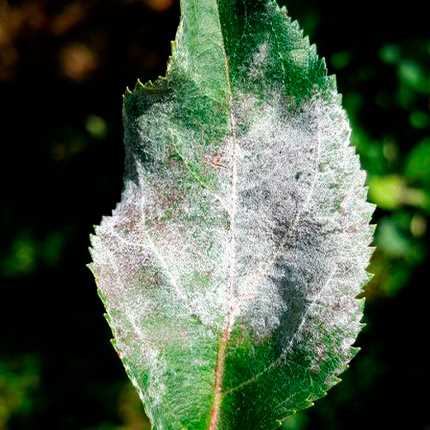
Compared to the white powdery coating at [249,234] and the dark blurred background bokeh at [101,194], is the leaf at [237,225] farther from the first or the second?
the dark blurred background bokeh at [101,194]

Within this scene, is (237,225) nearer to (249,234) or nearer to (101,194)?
(249,234)

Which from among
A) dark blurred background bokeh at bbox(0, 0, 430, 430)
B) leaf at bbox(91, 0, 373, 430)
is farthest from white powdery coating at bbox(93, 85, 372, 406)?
dark blurred background bokeh at bbox(0, 0, 430, 430)

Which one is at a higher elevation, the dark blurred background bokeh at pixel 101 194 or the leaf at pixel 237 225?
the dark blurred background bokeh at pixel 101 194

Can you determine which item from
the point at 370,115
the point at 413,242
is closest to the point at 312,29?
the point at 370,115

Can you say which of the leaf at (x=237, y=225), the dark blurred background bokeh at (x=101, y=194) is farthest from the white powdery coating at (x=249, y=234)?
the dark blurred background bokeh at (x=101, y=194)

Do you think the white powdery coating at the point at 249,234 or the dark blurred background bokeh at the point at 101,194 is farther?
the dark blurred background bokeh at the point at 101,194

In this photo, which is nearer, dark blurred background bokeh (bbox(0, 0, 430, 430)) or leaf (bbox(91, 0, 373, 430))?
leaf (bbox(91, 0, 373, 430))

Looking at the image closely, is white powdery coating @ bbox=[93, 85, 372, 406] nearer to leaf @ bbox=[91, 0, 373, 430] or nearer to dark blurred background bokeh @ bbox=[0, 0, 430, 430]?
leaf @ bbox=[91, 0, 373, 430]

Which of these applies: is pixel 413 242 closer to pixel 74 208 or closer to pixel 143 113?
pixel 74 208

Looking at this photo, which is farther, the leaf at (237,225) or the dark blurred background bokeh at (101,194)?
the dark blurred background bokeh at (101,194)
